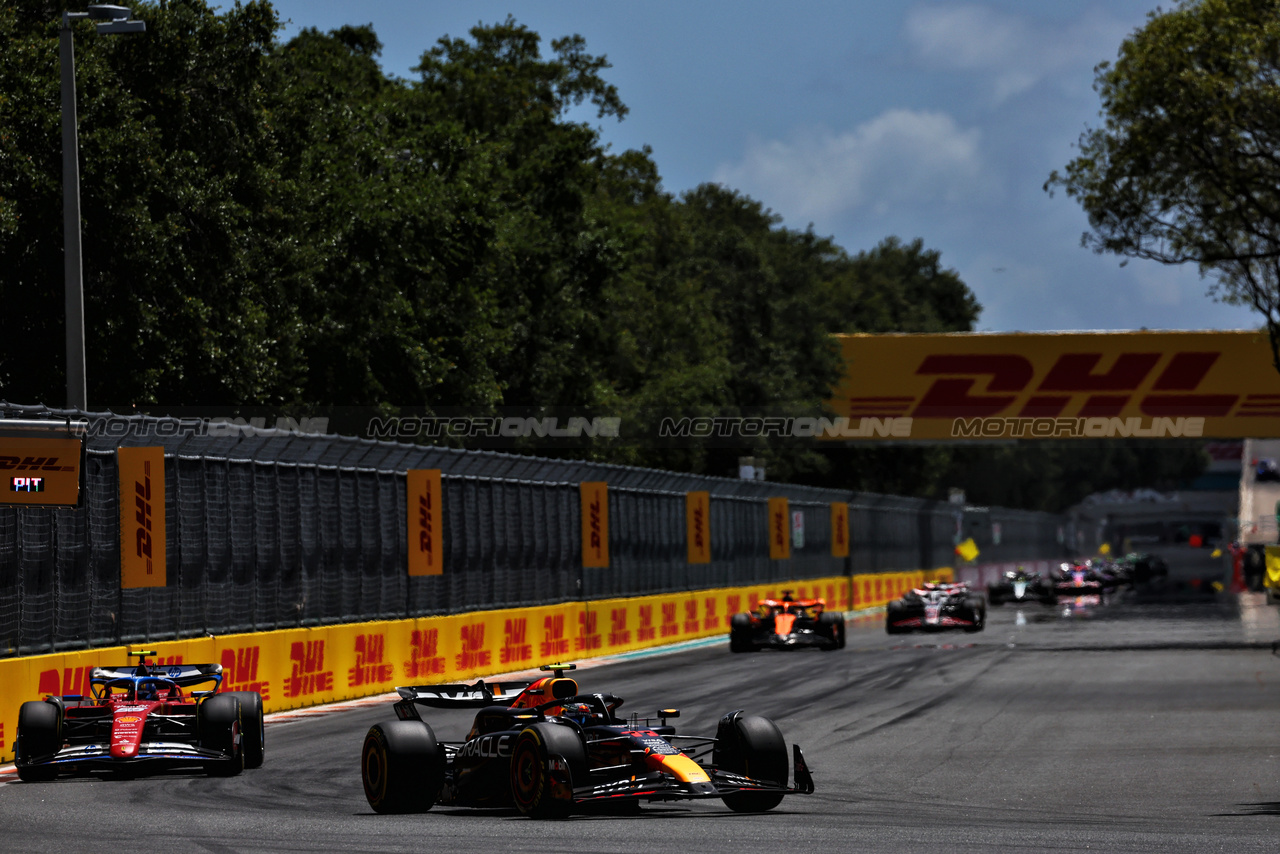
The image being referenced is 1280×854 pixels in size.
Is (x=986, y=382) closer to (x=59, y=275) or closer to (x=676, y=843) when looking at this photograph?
(x=59, y=275)

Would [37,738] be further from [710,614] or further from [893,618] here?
[710,614]

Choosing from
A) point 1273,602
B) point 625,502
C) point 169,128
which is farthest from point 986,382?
point 169,128

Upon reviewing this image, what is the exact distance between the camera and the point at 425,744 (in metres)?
11.5

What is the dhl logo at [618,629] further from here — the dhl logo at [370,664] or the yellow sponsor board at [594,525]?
the dhl logo at [370,664]

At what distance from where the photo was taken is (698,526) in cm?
3881

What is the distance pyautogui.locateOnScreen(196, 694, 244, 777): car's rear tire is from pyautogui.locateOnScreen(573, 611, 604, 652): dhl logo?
17151 mm

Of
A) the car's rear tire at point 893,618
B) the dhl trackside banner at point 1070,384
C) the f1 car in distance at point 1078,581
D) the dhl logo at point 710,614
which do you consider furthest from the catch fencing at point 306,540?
the f1 car in distance at point 1078,581

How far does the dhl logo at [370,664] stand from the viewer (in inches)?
884

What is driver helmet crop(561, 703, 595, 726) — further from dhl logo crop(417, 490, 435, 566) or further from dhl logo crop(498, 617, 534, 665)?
dhl logo crop(498, 617, 534, 665)

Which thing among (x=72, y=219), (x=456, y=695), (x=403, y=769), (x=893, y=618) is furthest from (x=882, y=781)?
(x=893, y=618)

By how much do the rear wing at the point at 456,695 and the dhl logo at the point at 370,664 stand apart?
33.1 ft

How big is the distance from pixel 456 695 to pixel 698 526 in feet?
88.1

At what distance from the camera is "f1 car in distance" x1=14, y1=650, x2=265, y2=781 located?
13344 millimetres

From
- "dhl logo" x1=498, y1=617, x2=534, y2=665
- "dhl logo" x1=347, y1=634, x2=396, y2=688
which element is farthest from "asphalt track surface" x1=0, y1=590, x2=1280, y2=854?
"dhl logo" x1=498, y1=617, x2=534, y2=665
